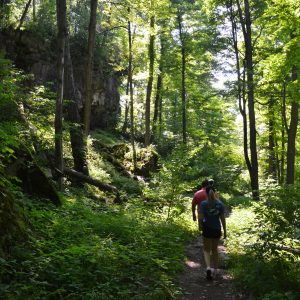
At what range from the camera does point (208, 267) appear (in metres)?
7.14

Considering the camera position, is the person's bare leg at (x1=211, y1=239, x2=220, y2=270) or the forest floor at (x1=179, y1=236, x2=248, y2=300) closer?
the forest floor at (x1=179, y1=236, x2=248, y2=300)

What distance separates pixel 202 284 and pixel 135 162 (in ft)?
48.5

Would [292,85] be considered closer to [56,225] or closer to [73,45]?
[56,225]

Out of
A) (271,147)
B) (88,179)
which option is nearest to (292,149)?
(271,147)

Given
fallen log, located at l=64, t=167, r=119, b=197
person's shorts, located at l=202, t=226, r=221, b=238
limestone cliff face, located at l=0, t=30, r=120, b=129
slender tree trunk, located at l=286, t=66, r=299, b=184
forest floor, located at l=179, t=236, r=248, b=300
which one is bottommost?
forest floor, located at l=179, t=236, r=248, b=300

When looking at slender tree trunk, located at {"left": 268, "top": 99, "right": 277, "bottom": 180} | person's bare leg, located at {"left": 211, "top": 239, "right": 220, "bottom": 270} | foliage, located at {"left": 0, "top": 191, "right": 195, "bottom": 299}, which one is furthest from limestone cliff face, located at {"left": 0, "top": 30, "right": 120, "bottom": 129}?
person's bare leg, located at {"left": 211, "top": 239, "right": 220, "bottom": 270}

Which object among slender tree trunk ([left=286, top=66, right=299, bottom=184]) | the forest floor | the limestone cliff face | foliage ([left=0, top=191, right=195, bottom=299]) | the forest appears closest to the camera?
foliage ([left=0, top=191, right=195, bottom=299])

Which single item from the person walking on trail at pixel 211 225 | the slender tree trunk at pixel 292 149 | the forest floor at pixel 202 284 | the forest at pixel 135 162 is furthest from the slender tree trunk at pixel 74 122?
the slender tree trunk at pixel 292 149

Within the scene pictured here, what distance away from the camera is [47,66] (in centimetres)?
2395

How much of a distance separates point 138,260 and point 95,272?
133 cm

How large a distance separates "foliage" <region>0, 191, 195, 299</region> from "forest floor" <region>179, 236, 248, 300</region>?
27 centimetres

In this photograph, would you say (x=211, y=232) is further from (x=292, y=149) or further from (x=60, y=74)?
(x=292, y=149)

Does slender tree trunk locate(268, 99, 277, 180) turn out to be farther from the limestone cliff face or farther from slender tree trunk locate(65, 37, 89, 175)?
slender tree trunk locate(65, 37, 89, 175)

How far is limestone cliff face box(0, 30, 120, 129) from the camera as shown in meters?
22.5
